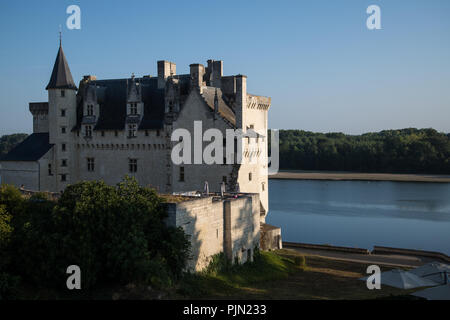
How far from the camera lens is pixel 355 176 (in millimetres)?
112688

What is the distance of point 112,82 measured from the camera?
1702 inches

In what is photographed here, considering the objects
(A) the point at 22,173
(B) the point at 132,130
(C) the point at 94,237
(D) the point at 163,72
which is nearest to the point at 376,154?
(D) the point at 163,72

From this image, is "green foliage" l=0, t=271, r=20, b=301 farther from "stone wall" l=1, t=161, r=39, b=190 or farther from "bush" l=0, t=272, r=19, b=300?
"stone wall" l=1, t=161, r=39, b=190

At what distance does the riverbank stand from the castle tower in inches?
2980

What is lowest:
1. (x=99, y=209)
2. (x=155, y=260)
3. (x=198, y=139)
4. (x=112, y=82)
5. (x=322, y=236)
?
(x=322, y=236)

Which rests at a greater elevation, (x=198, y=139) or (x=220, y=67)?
(x=220, y=67)

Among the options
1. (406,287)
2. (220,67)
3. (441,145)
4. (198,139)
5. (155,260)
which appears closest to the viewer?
(155,260)

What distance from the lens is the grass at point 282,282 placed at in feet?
70.5

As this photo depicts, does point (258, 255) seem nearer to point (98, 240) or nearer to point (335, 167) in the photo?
point (98, 240)

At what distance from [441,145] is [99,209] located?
110 metres

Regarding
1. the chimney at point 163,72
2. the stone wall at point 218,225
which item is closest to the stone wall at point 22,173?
the chimney at point 163,72

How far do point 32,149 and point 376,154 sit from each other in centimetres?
9305
